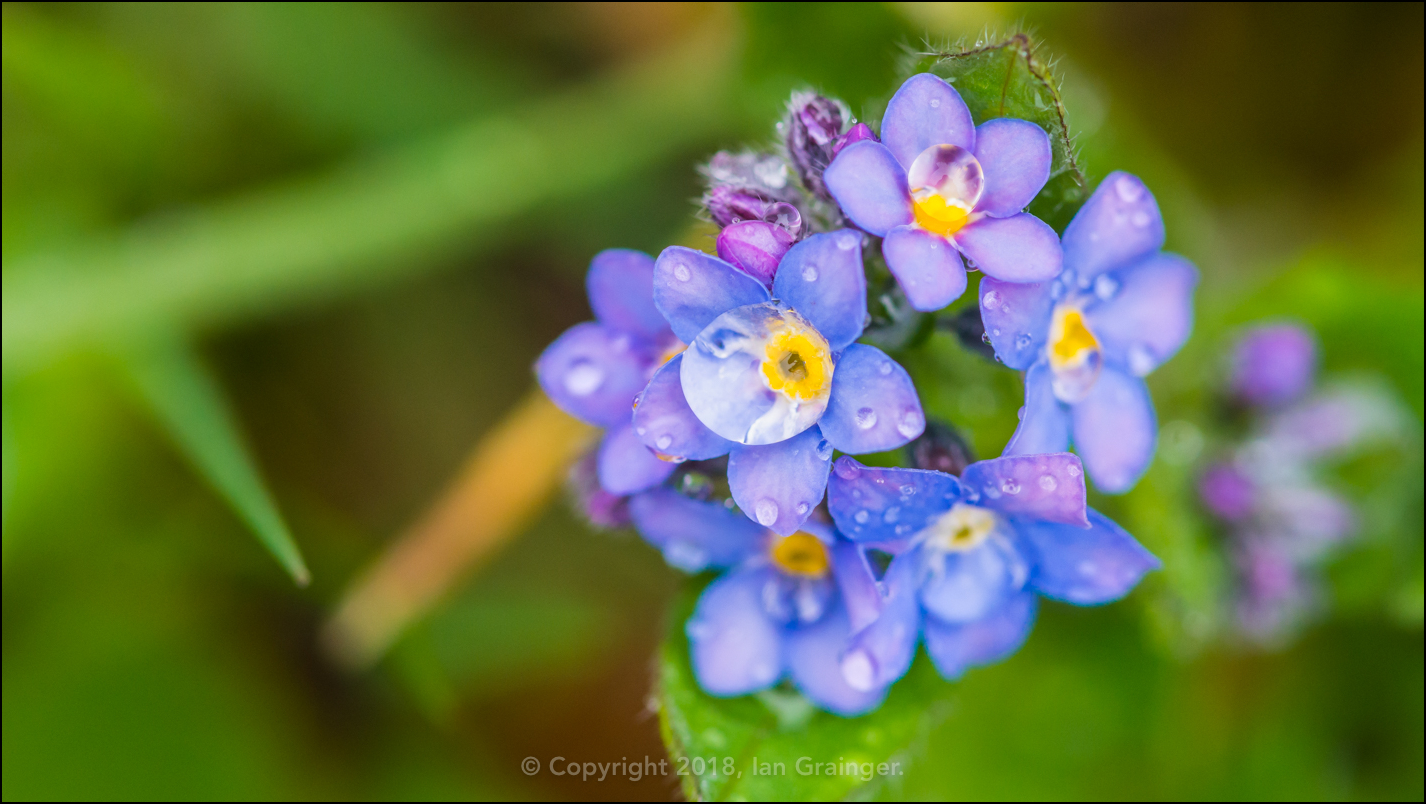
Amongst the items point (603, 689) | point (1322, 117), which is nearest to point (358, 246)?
point (603, 689)

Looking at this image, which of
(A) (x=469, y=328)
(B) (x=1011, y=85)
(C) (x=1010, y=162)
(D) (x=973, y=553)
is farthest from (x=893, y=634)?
(A) (x=469, y=328)

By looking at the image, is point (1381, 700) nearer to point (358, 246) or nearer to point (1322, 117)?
point (1322, 117)

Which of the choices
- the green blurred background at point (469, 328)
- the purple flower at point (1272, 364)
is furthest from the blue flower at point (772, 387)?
the purple flower at point (1272, 364)

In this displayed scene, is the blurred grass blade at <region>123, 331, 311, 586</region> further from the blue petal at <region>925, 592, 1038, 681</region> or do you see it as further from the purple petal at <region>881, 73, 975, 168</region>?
the purple petal at <region>881, 73, 975, 168</region>

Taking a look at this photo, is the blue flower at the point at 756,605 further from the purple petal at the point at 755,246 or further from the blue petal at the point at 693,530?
the purple petal at the point at 755,246

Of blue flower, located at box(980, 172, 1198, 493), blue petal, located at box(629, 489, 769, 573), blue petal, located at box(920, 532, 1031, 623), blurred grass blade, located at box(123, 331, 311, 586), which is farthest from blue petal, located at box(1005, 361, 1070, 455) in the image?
blurred grass blade, located at box(123, 331, 311, 586)
